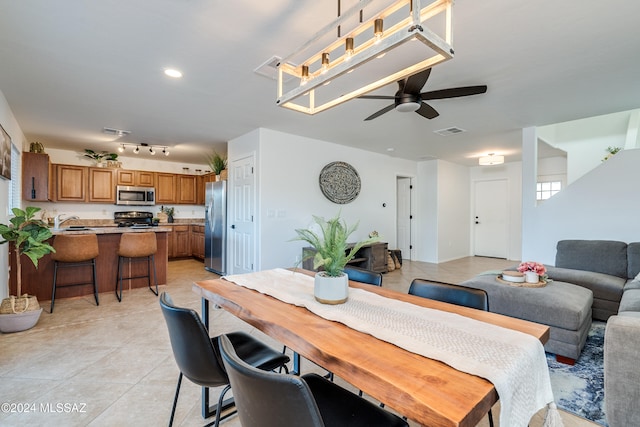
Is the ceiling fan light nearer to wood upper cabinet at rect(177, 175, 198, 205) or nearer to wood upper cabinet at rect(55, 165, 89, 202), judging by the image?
wood upper cabinet at rect(177, 175, 198, 205)

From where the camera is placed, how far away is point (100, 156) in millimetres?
6309

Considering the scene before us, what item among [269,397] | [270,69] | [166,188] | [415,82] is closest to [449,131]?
[415,82]

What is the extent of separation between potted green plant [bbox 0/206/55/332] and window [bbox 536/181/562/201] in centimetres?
833

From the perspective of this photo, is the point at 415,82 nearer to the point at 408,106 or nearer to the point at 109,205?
the point at 408,106

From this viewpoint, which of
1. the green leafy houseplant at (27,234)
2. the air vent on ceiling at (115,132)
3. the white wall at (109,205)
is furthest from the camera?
the white wall at (109,205)

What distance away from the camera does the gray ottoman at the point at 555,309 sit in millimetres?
2318

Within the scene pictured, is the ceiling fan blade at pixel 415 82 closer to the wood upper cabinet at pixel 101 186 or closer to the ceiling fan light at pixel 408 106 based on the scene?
the ceiling fan light at pixel 408 106

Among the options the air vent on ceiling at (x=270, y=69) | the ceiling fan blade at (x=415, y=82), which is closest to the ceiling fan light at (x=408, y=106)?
the ceiling fan blade at (x=415, y=82)

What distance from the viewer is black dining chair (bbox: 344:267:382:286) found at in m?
2.01

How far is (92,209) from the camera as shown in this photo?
21.4 ft

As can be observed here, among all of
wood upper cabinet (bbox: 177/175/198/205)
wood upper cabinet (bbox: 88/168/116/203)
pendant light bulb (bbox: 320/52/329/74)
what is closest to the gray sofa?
pendant light bulb (bbox: 320/52/329/74)

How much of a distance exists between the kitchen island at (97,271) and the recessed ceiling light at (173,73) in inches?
92.8

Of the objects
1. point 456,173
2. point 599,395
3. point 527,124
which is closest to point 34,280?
point 599,395

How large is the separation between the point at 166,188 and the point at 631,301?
7.92 m
